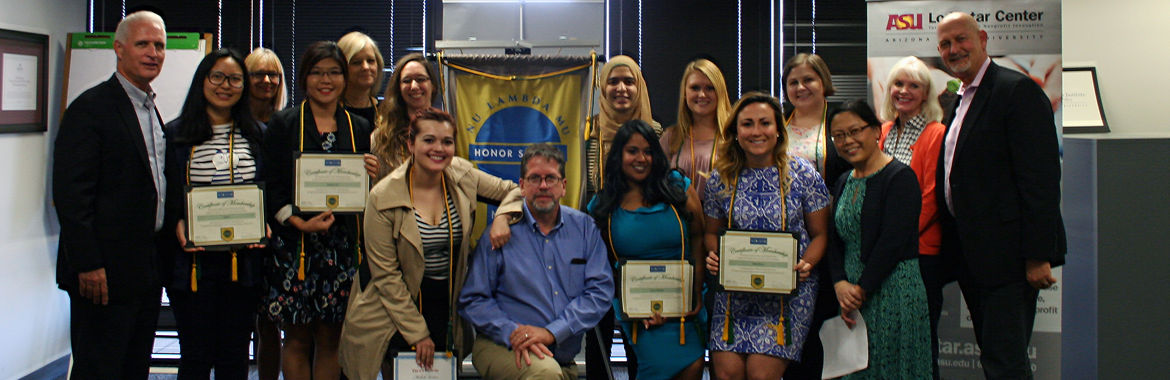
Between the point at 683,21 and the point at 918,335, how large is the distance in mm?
3018

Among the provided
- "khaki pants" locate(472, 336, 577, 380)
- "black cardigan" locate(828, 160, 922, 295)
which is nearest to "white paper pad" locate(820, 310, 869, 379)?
"black cardigan" locate(828, 160, 922, 295)

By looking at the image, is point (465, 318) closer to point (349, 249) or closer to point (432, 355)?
point (432, 355)

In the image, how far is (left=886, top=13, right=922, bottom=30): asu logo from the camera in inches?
138

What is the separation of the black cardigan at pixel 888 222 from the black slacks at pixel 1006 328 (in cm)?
33

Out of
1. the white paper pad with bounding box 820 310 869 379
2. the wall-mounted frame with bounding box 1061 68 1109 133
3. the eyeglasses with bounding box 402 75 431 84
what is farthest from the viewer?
the wall-mounted frame with bounding box 1061 68 1109 133

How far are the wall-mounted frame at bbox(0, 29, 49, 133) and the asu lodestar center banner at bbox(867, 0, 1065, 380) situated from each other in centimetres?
416

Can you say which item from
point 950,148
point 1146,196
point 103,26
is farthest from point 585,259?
point 103,26

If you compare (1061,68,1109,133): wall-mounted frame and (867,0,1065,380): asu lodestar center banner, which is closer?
(867,0,1065,380): asu lodestar center banner

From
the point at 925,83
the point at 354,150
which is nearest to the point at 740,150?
the point at 925,83

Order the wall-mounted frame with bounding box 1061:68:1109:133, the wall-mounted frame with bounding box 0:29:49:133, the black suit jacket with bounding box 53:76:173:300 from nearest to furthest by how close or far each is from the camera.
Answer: the black suit jacket with bounding box 53:76:173:300, the wall-mounted frame with bounding box 0:29:49:133, the wall-mounted frame with bounding box 1061:68:1109:133

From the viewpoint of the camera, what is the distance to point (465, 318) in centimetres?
256

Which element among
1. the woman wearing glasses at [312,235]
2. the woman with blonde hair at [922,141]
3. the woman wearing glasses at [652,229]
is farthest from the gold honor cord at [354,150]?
the woman with blonde hair at [922,141]

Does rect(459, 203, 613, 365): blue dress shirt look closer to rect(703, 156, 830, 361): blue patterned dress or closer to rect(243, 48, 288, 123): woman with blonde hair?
rect(703, 156, 830, 361): blue patterned dress

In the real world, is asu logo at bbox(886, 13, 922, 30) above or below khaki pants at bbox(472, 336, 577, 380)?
above
